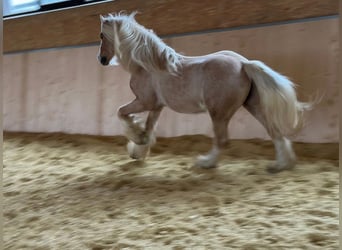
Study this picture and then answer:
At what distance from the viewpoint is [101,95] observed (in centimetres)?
437


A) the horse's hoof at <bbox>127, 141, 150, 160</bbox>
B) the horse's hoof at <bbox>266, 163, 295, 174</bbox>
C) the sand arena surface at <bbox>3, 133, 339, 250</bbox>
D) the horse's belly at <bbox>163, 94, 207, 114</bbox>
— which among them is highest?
the horse's belly at <bbox>163, 94, 207, 114</bbox>

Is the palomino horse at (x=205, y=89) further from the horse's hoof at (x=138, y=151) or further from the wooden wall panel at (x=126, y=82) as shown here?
the wooden wall panel at (x=126, y=82)

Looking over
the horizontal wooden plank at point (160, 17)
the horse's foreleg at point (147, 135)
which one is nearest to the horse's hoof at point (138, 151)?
the horse's foreleg at point (147, 135)

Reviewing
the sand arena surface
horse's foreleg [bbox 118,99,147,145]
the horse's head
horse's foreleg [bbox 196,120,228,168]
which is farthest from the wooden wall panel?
the horse's head

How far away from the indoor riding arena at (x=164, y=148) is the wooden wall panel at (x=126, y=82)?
11 mm

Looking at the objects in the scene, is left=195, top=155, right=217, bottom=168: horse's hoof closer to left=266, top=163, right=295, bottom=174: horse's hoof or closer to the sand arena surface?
the sand arena surface

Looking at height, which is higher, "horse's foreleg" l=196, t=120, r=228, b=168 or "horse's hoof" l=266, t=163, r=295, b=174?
"horse's foreleg" l=196, t=120, r=228, b=168

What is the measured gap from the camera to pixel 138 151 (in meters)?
3.01

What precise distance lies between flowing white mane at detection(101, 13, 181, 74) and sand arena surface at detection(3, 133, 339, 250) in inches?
27.7

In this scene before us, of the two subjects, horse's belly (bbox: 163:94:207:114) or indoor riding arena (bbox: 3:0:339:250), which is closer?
indoor riding arena (bbox: 3:0:339:250)

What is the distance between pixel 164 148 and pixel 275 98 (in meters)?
1.28

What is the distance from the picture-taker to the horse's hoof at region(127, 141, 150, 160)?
300 cm

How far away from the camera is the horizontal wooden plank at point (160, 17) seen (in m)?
3.34

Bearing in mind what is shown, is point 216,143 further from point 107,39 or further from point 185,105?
point 107,39
